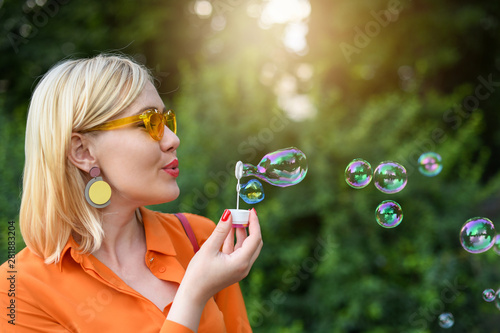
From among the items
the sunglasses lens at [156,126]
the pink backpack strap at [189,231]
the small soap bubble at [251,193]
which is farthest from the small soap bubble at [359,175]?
the sunglasses lens at [156,126]

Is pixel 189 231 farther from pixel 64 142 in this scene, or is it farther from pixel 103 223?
pixel 64 142

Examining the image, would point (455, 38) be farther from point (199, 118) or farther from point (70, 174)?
point (70, 174)

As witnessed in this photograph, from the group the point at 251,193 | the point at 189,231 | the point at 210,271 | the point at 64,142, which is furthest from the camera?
the point at 251,193

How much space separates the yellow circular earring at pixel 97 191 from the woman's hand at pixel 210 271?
41 centimetres

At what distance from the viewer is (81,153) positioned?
5.86ft

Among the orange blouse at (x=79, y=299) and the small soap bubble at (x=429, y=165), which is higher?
the small soap bubble at (x=429, y=165)

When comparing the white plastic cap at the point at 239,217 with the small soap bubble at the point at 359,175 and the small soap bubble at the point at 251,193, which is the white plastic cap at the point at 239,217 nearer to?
the small soap bubble at the point at 251,193

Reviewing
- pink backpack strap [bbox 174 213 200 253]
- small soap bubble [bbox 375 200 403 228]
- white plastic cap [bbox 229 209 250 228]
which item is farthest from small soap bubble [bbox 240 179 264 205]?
small soap bubble [bbox 375 200 403 228]

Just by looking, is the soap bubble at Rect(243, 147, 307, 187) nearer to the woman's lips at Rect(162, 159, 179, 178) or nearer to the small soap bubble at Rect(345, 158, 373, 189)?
the small soap bubble at Rect(345, 158, 373, 189)

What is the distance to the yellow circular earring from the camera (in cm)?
176

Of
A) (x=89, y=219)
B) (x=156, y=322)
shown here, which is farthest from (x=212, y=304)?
(x=89, y=219)

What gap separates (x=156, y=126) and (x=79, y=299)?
2.11ft

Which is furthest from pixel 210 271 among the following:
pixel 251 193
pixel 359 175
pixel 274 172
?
pixel 359 175

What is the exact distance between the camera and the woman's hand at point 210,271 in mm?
1561
